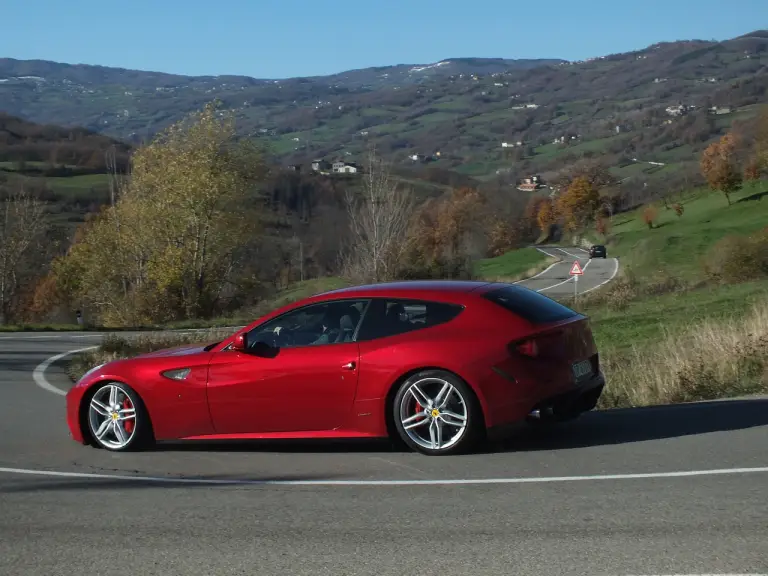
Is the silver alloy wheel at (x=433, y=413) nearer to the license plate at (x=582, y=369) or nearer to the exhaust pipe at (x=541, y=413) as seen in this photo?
the exhaust pipe at (x=541, y=413)

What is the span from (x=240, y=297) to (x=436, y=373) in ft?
→ 136

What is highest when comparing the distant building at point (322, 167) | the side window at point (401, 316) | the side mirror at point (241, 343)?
the distant building at point (322, 167)

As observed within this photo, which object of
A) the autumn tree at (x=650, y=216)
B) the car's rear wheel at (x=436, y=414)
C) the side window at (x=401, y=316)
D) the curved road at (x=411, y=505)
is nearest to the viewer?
the curved road at (x=411, y=505)

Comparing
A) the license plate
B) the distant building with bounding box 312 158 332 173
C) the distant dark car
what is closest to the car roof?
the license plate

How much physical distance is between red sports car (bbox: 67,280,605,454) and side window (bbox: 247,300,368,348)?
0.01m

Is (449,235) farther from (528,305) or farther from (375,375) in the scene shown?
(375,375)

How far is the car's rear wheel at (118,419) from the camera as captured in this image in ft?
28.9

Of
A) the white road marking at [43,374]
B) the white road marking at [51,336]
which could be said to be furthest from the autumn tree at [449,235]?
the white road marking at [43,374]

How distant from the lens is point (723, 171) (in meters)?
91.0

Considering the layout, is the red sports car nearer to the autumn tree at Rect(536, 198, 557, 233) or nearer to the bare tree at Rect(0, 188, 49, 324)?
the bare tree at Rect(0, 188, 49, 324)

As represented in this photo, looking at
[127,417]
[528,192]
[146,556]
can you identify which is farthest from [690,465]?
[528,192]

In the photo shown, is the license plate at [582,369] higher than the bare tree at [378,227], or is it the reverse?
the bare tree at [378,227]

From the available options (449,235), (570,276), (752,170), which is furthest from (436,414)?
(752,170)

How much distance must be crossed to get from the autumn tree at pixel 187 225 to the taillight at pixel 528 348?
130 feet
